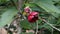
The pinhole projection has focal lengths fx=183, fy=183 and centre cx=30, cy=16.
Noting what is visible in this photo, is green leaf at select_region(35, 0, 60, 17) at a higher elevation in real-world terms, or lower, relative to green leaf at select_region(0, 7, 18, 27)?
higher

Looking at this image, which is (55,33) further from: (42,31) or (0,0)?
(0,0)

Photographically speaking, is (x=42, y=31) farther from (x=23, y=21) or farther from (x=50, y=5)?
(x=50, y=5)

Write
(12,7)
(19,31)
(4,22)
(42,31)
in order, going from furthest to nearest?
1. (42,31)
2. (19,31)
3. (12,7)
4. (4,22)

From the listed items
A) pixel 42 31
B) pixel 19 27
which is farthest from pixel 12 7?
pixel 42 31

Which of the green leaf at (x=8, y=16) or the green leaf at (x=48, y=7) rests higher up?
the green leaf at (x=48, y=7)

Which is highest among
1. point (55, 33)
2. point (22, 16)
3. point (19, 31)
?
point (22, 16)

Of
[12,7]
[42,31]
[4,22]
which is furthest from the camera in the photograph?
[42,31]

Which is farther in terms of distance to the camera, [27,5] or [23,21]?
[23,21]

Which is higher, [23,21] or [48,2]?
[48,2]
